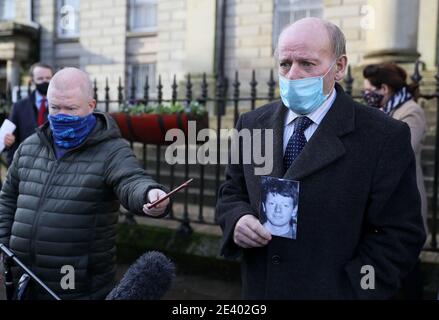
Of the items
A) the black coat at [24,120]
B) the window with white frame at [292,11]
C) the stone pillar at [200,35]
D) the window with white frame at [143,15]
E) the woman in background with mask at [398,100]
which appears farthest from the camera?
the window with white frame at [143,15]

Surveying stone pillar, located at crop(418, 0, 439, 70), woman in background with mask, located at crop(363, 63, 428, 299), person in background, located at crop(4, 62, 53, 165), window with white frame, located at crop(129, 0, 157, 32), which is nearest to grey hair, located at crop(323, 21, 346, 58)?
woman in background with mask, located at crop(363, 63, 428, 299)

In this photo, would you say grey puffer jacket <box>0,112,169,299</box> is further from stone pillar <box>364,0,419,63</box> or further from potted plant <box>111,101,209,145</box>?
stone pillar <box>364,0,419,63</box>

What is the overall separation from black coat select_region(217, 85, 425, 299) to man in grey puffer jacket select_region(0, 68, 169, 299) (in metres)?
0.81

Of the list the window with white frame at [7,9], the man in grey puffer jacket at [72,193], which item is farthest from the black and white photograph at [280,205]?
the window with white frame at [7,9]

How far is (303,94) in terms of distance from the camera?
6.31 ft

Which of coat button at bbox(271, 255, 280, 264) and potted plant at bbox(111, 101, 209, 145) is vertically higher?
potted plant at bbox(111, 101, 209, 145)

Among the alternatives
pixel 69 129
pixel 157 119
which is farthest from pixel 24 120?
pixel 69 129

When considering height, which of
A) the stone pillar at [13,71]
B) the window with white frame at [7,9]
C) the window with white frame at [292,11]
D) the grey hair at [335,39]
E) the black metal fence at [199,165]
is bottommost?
the black metal fence at [199,165]

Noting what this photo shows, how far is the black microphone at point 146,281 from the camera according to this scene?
1.54 m

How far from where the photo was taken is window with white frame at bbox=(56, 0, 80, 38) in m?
13.6

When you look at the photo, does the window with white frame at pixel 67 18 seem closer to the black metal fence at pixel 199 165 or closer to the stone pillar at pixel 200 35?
the stone pillar at pixel 200 35
